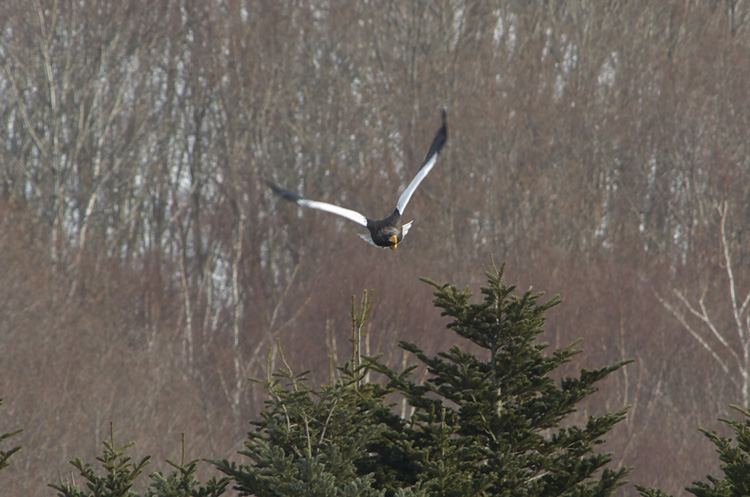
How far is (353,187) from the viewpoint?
5312 centimetres

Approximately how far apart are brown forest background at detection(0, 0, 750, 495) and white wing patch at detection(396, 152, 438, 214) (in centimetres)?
2772

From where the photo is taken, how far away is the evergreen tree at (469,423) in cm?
750

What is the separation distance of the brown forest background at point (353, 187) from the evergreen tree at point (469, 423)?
31.0 m

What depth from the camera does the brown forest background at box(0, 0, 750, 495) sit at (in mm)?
43688

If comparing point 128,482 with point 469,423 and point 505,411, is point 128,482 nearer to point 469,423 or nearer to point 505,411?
point 469,423

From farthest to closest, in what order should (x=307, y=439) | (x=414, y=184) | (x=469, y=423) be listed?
(x=414, y=184) < (x=469, y=423) < (x=307, y=439)

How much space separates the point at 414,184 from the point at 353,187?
42341 millimetres

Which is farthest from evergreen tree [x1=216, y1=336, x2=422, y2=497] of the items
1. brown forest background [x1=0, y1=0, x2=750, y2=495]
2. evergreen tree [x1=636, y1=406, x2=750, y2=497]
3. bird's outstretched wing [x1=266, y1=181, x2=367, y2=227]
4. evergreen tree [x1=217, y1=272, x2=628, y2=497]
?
brown forest background [x1=0, y1=0, x2=750, y2=495]

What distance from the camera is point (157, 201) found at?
55.2 m

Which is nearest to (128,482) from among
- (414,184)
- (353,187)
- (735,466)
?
(735,466)

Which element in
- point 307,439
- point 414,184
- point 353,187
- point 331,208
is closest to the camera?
point 307,439

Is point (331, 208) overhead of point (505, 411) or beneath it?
overhead

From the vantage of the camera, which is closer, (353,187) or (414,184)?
(414,184)

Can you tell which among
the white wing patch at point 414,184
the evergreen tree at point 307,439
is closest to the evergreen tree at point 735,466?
the evergreen tree at point 307,439
